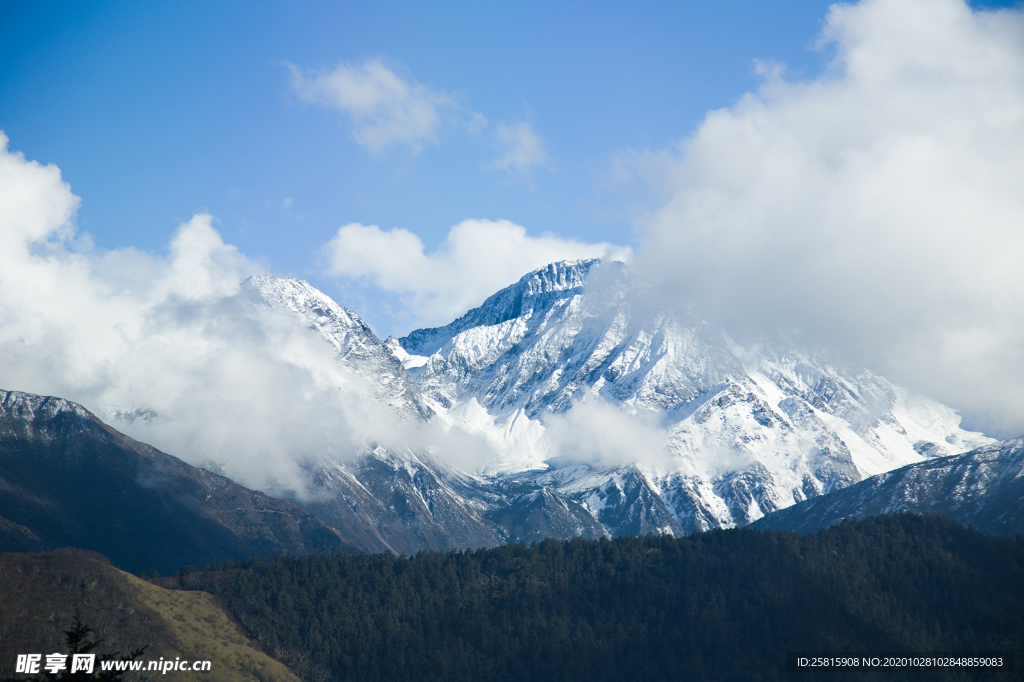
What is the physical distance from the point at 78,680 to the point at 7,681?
30.0 ft

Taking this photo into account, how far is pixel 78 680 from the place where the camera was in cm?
7106

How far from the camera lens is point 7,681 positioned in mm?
75250
